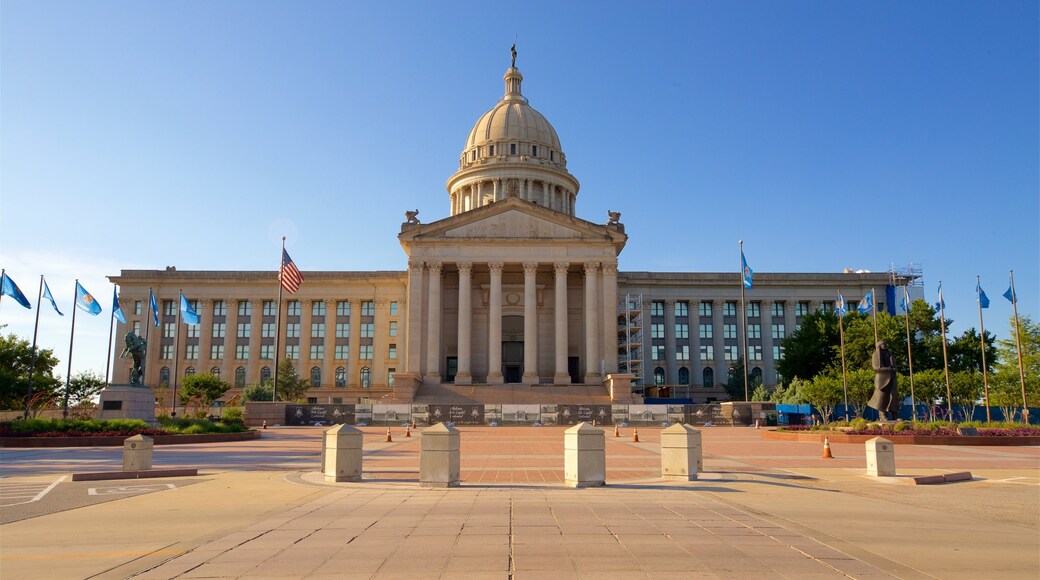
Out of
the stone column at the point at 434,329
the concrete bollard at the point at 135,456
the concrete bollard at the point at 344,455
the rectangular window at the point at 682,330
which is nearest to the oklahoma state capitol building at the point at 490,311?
the rectangular window at the point at 682,330

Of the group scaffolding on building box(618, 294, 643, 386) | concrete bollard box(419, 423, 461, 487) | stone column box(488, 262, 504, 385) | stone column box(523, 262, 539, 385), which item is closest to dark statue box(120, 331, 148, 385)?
concrete bollard box(419, 423, 461, 487)

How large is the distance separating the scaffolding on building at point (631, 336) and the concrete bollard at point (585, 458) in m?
63.3

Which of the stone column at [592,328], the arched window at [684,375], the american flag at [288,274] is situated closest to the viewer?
the american flag at [288,274]

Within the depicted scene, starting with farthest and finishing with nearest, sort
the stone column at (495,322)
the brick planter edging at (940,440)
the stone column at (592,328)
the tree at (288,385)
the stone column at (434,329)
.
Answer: the tree at (288,385) → the stone column at (495,322) → the stone column at (592,328) → the stone column at (434,329) → the brick planter edging at (940,440)

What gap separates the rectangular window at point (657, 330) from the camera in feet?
301

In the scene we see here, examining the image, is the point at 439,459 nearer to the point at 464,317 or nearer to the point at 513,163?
the point at 464,317

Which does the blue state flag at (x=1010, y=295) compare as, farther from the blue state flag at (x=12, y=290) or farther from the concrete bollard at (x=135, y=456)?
the blue state flag at (x=12, y=290)

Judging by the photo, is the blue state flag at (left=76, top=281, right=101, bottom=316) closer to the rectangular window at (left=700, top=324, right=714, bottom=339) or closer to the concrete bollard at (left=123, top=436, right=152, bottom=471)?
the concrete bollard at (left=123, top=436, right=152, bottom=471)

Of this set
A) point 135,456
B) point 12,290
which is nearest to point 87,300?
point 12,290

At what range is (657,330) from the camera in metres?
92.1

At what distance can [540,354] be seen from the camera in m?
77.6

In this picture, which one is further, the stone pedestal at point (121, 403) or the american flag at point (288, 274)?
the american flag at point (288, 274)

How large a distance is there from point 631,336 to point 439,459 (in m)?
73.6

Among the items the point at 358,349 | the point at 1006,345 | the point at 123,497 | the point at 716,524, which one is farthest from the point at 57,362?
the point at 1006,345
